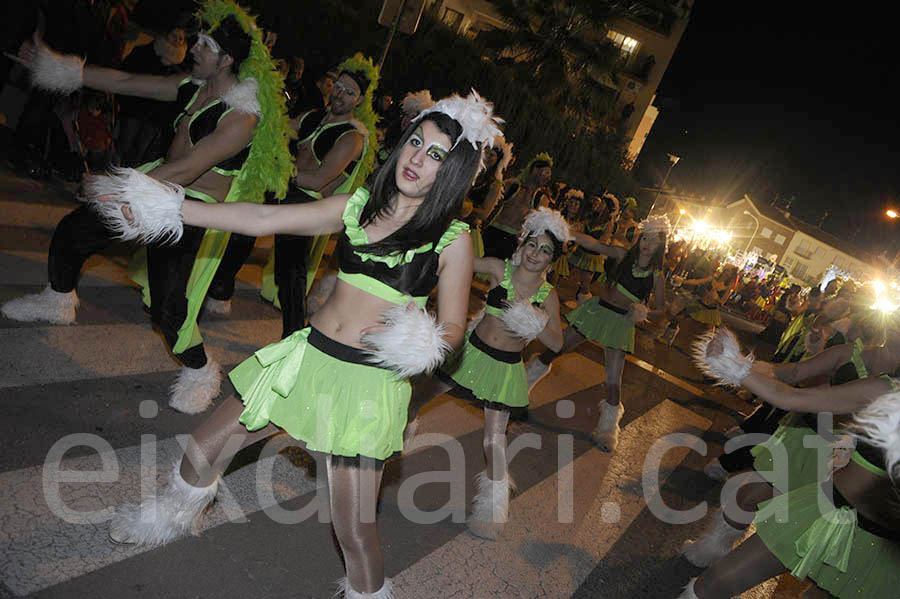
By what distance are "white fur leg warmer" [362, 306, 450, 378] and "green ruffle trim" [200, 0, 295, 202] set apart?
196 cm

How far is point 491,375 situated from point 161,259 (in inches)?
87.0

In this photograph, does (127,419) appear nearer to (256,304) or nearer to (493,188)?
(256,304)

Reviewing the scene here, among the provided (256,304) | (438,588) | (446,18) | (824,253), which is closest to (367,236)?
(438,588)

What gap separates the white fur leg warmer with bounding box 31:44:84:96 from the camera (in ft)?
11.1

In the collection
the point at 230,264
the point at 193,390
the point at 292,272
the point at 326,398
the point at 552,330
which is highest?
the point at 552,330

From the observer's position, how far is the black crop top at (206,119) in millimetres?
3330

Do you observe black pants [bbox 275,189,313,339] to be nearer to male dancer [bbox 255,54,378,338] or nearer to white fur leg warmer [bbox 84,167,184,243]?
male dancer [bbox 255,54,378,338]

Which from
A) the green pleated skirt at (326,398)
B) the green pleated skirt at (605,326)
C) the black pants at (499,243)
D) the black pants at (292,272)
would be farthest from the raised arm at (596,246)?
the green pleated skirt at (326,398)

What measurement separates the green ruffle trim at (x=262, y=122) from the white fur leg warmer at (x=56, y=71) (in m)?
0.81

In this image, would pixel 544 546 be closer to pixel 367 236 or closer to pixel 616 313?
pixel 367 236

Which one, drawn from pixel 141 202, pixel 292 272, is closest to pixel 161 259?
pixel 292 272

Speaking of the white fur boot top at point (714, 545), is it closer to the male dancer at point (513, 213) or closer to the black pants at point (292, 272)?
the black pants at point (292, 272)

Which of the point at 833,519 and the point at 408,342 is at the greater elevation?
the point at 408,342

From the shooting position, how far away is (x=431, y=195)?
2422 mm
